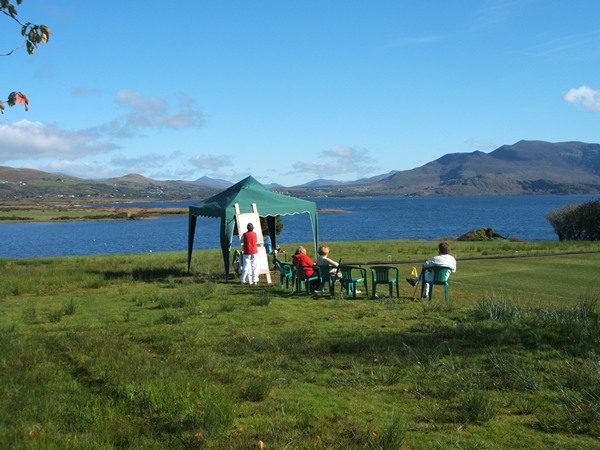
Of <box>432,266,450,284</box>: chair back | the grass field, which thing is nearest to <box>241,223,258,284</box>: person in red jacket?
the grass field

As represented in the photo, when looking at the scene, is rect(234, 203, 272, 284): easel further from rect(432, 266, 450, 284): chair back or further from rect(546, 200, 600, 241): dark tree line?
rect(546, 200, 600, 241): dark tree line

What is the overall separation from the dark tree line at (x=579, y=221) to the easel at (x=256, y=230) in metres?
32.6

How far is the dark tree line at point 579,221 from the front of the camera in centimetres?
4516

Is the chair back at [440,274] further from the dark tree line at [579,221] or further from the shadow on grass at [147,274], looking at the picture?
the dark tree line at [579,221]

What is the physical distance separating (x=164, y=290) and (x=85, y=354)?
27.4 feet

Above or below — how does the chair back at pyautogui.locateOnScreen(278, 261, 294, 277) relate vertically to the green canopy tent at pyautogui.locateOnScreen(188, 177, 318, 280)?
below

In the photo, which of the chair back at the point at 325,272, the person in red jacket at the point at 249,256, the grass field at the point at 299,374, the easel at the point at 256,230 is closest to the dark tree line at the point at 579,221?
the easel at the point at 256,230

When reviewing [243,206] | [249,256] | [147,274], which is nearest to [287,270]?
[249,256]

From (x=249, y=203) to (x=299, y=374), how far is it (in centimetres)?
1300

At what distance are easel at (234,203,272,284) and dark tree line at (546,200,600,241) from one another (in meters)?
32.6

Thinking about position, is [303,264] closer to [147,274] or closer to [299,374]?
[147,274]

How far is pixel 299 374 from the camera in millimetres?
7828

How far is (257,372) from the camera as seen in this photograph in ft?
25.7

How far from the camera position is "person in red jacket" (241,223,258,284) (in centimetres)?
1812
